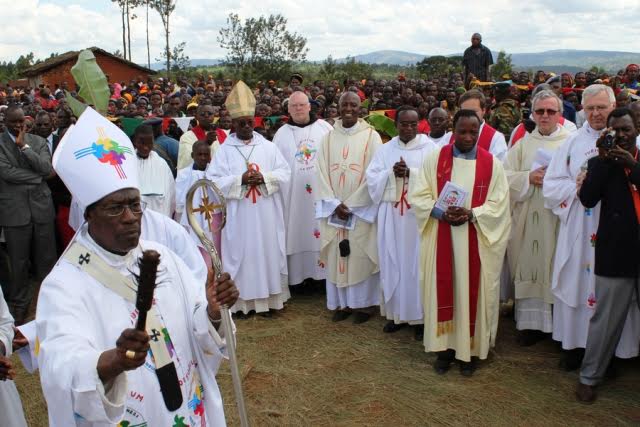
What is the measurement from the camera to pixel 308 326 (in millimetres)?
6891

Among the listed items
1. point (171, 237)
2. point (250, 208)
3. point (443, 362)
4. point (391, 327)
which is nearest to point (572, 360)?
point (443, 362)

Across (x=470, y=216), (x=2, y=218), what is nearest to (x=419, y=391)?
(x=470, y=216)

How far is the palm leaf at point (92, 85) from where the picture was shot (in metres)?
2.78

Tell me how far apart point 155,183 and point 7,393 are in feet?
13.2

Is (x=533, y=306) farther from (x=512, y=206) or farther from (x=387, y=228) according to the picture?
(x=387, y=228)

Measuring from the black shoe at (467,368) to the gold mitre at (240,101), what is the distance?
3637mm

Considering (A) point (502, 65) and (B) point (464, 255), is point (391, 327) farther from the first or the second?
(A) point (502, 65)

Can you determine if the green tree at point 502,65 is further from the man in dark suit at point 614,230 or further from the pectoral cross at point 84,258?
the pectoral cross at point 84,258

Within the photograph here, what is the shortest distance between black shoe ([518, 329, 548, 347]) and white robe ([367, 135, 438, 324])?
995 millimetres

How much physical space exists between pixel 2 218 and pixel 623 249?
6331 millimetres

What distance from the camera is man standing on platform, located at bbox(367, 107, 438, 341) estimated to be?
20.9 feet

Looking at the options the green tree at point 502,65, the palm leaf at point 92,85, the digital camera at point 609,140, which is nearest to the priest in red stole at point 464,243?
the digital camera at point 609,140

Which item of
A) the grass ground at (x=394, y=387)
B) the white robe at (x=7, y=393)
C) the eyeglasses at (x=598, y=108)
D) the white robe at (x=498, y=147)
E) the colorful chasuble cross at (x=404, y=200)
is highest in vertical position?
the eyeglasses at (x=598, y=108)

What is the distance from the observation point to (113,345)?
2445 millimetres
